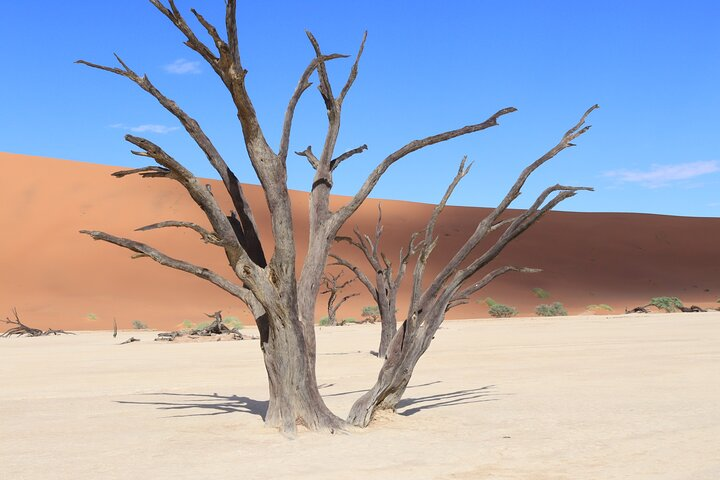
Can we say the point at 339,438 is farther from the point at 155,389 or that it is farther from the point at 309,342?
the point at 155,389

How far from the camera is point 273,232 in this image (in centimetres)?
682

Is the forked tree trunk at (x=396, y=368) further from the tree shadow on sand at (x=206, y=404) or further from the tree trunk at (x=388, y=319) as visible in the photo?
the tree trunk at (x=388, y=319)

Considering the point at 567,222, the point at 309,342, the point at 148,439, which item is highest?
the point at 567,222

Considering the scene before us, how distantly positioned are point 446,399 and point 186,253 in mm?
45387

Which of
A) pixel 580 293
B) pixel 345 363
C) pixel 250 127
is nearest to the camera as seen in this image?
pixel 250 127

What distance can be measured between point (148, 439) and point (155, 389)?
14.3 feet

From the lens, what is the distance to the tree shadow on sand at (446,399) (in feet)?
29.4

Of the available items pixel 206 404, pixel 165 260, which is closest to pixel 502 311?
pixel 206 404

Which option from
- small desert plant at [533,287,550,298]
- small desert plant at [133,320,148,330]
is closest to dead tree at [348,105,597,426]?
small desert plant at [133,320,148,330]

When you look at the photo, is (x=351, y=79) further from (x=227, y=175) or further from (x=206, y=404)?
(x=206, y=404)

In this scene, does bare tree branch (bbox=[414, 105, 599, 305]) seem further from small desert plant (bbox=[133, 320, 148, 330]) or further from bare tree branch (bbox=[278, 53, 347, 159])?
small desert plant (bbox=[133, 320, 148, 330])

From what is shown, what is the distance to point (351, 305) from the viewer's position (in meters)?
46.8

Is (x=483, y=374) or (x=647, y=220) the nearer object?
(x=483, y=374)

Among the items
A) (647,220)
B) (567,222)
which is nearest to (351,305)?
(567,222)
